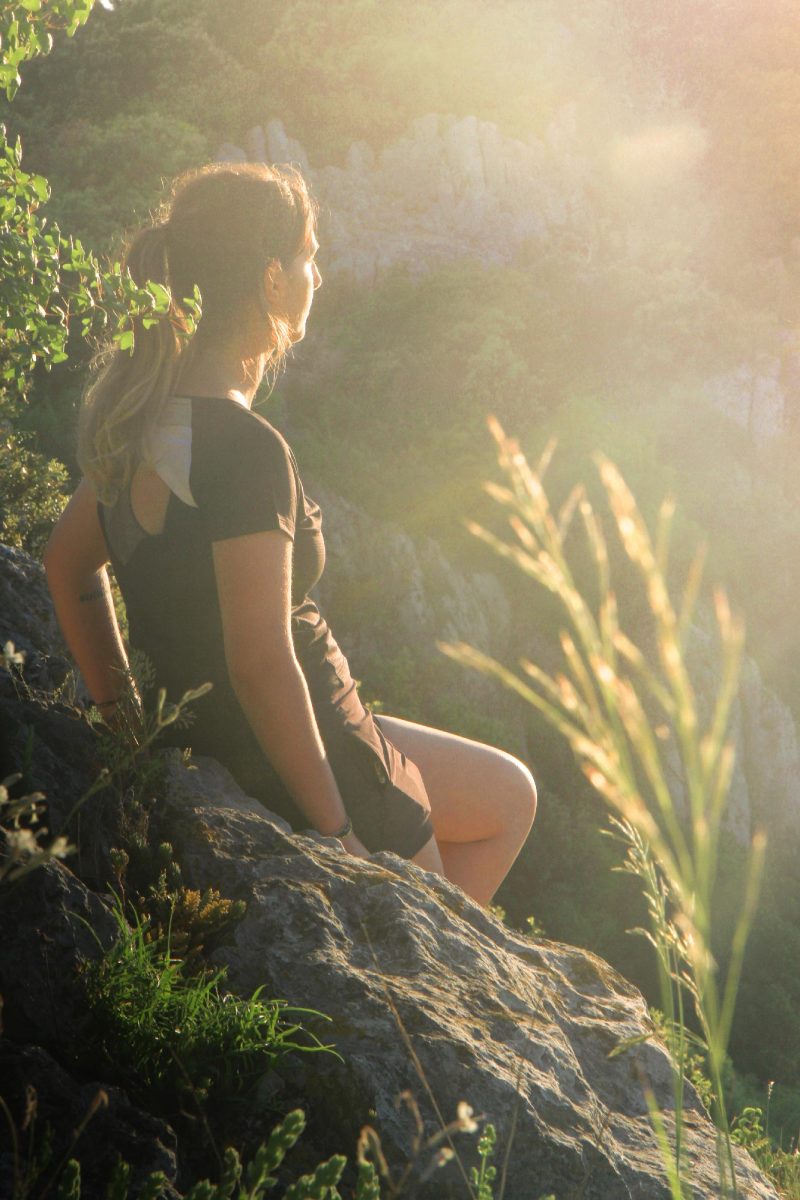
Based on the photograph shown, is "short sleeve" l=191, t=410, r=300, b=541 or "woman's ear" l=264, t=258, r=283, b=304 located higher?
"woman's ear" l=264, t=258, r=283, b=304

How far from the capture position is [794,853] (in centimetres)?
1534

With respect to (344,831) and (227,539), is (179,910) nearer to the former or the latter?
(344,831)

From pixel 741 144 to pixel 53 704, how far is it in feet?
75.0

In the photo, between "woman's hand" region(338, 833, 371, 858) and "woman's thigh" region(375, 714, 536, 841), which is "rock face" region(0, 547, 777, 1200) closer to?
"woman's hand" region(338, 833, 371, 858)

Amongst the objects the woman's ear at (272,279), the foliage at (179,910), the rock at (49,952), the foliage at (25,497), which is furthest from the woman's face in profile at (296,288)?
the foliage at (25,497)

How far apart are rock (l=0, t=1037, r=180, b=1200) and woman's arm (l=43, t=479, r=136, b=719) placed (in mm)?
1454

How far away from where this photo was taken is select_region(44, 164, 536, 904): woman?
7.39ft

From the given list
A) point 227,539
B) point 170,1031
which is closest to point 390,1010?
point 170,1031

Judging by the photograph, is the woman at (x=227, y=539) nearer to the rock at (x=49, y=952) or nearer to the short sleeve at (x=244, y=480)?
the short sleeve at (x=244, y=480)

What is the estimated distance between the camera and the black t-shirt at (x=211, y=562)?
2.28m

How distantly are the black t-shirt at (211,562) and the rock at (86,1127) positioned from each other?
1.12 m

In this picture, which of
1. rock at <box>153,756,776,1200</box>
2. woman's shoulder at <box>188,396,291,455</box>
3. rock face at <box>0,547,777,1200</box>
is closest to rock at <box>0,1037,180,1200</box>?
rock face at <box>0,547,777,1200</box>

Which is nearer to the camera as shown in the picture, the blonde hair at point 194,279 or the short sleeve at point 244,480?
the short sleeve at point 244,480

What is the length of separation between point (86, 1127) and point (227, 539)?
1233 mm
